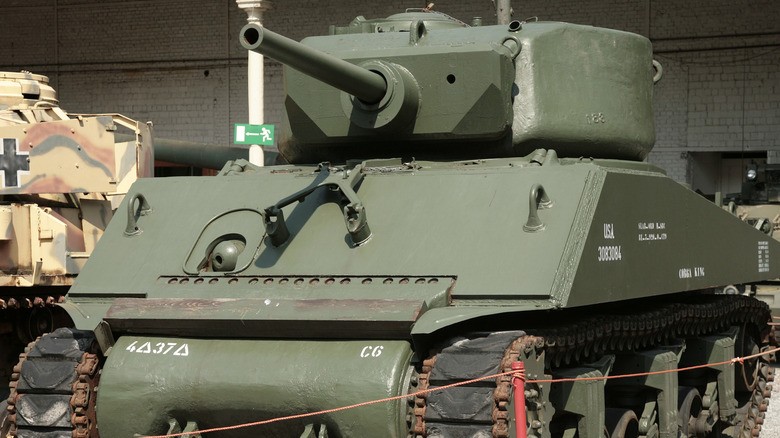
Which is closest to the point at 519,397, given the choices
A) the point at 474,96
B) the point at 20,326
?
the point at 474,96

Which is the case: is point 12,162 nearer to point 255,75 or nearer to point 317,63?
point 317,63

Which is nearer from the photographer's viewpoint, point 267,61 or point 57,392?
point 57,392

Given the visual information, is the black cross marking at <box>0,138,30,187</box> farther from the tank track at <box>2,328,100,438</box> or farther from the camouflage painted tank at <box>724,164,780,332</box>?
the camouflage painted tank at <box>724,164,780,332</box>

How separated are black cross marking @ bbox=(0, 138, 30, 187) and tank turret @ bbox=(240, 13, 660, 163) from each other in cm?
413

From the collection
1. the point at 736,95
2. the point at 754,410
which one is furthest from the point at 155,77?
the point at 754,410

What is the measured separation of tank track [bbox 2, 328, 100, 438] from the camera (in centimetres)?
670

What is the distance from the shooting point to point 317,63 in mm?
6855

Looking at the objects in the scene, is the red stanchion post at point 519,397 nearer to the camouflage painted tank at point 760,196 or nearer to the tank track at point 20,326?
the tank track at point 20,326

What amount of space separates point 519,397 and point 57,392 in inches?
103

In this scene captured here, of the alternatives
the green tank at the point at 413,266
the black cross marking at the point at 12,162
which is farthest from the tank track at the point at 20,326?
the green tank at the point at 413,266

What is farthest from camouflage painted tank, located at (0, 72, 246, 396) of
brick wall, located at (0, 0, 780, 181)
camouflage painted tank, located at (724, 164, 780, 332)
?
brick wall, located at (0, 0, 780, 181)

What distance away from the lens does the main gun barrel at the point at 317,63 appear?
6277 mm

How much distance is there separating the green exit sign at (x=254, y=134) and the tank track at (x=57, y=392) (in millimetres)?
9221

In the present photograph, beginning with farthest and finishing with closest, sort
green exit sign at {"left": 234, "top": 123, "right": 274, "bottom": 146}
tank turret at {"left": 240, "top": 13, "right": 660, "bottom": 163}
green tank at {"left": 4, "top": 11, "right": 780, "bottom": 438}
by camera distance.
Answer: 1. green exit sign at {"left": 234, "top": 123, "right": 274, "bottom": 146}
2. tank turret at {"left": 240, "top": 13, "right": 660, "bottom": 163}
3. green tank at {"left": 4, "top": 11, "right": 780, "bottom": 438}
